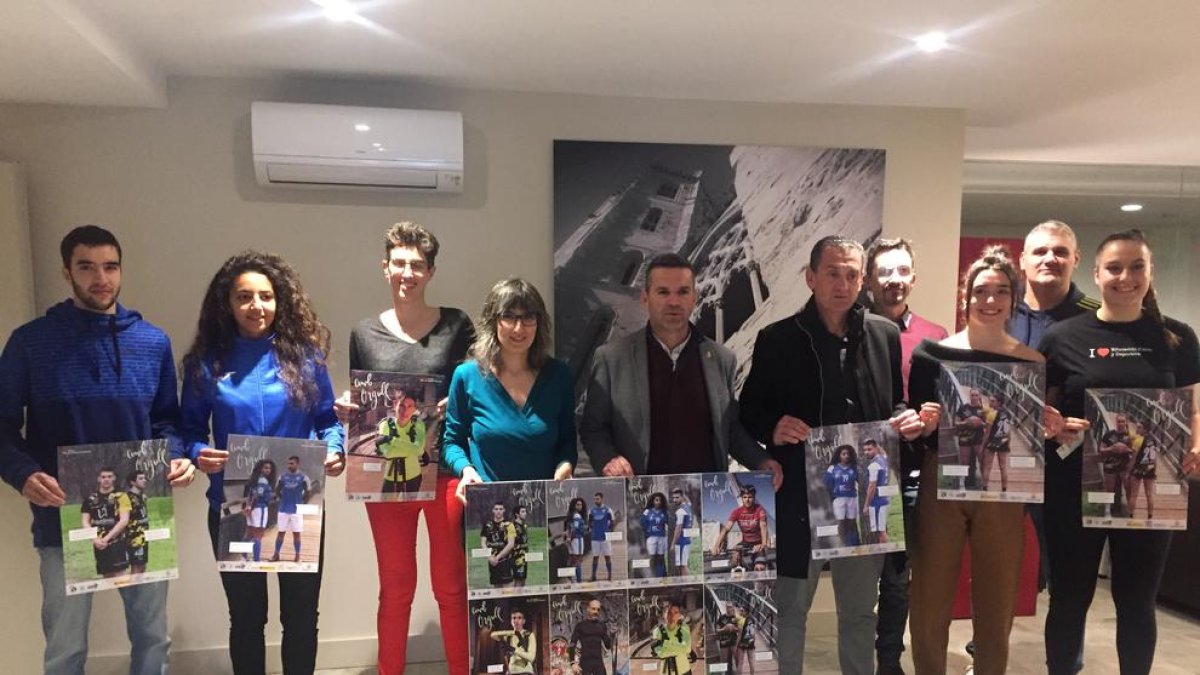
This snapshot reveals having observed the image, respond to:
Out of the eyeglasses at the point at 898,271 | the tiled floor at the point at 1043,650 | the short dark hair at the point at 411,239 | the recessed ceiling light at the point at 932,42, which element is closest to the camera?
the short dark hair at the point at 411,239

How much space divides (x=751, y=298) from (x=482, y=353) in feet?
4.94

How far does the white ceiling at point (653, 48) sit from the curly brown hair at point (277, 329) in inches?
32.5

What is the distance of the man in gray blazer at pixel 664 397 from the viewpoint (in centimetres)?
211

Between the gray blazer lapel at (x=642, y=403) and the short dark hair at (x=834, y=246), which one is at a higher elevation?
the short dark hair at (x=834, y=246)

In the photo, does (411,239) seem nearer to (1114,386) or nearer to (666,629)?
(666,629)

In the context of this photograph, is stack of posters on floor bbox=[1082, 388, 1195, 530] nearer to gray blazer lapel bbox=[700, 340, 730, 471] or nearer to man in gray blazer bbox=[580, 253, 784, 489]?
man in gray blazer bbox=[580, 253, 784, 489]

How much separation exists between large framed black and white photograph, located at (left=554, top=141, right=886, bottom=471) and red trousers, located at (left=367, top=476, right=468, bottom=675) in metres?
0.98

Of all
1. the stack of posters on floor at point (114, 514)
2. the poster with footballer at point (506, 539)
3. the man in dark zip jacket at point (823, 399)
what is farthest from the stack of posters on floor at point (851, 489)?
the stack of posters on floor at point (114, 514)

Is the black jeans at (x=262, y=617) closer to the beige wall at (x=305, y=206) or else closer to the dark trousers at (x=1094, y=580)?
the beige wall at (x=305, y=206)

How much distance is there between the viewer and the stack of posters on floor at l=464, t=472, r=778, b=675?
2002 mm

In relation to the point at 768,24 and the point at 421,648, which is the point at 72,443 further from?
the point at 768,24

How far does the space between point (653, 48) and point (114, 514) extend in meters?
2.29

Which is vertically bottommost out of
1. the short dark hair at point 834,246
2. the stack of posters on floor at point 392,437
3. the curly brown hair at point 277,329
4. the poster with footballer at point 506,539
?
the poster with footballer at point 506,539

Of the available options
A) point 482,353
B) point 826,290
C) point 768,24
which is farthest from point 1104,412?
point 482,353
